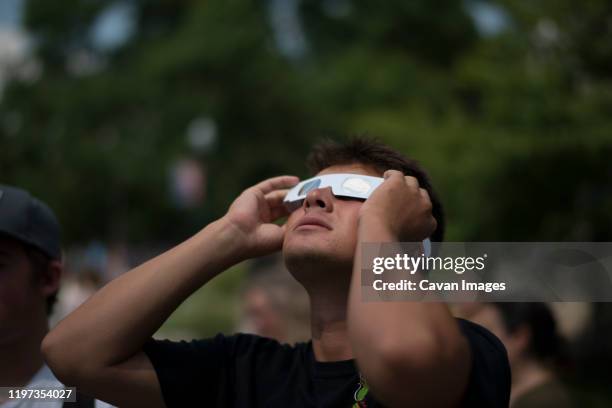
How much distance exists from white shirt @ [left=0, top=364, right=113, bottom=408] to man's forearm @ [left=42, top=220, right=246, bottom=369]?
0.32 meters

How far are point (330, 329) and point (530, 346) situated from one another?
2018 millimetres

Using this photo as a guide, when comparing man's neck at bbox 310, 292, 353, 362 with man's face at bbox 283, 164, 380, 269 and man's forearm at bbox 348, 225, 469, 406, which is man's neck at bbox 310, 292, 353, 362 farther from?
man's forearm at bbox 348, 225, 469, 406

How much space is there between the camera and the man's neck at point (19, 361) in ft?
10.1

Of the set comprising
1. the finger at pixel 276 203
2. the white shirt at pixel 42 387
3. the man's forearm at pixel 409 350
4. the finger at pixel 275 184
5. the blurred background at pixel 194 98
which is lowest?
the man's forearm at pixel 409 350

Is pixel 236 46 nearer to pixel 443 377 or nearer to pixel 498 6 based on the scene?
pixel 498 6

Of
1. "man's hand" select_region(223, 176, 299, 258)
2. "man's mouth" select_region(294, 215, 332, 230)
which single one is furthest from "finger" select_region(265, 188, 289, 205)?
"man's mouth" select_region(294, 215, 332, 230)

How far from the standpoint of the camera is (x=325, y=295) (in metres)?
2.65

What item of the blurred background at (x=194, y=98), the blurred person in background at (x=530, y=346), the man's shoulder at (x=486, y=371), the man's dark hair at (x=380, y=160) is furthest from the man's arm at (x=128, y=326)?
the blurred background at (x=194, y=98)

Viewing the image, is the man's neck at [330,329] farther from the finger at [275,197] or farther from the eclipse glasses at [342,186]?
the finger at [275,197]

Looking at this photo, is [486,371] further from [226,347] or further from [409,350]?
[226,347]

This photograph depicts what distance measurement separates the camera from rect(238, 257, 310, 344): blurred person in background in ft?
18.6

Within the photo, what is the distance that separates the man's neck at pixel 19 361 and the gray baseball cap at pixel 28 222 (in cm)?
37

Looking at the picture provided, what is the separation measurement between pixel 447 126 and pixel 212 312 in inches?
334

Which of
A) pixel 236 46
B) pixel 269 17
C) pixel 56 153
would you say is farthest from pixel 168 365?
pixel 269 17
